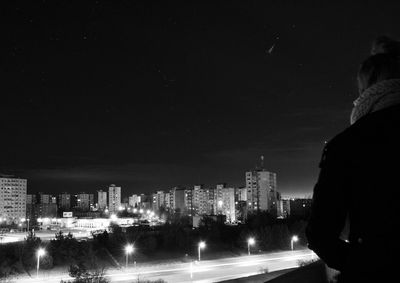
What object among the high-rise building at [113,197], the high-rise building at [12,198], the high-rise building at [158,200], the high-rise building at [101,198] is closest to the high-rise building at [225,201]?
the high-rise building at [158,200]

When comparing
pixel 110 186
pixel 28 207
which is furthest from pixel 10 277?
pixel 110 186

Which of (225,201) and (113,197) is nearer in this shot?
(225,201)

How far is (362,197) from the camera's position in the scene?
104 centimetres

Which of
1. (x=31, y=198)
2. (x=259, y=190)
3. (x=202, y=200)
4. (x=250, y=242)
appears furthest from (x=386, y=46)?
(x=31, y=198)

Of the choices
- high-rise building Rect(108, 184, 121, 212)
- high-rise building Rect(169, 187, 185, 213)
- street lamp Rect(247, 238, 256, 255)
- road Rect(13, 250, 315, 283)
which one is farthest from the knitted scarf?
high-rise building Rect(108, 184, 121, 212)

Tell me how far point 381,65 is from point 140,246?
125 feet

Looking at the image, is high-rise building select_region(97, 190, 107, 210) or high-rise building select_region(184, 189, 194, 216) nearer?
high-rise building select_region(184, 189, 194, 216)

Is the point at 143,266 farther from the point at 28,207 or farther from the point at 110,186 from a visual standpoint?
the point at 110,186

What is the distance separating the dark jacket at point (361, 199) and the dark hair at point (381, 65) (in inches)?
6.9

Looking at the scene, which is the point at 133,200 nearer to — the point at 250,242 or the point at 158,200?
the point at 158,200

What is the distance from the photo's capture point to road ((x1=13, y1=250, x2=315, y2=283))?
26.4 metres

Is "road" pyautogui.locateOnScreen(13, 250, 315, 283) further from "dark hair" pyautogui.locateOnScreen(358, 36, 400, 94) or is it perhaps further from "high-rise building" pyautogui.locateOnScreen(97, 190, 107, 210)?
"high-rise building" pyautogui.locateOnScreen(97, 190, 107, 210)

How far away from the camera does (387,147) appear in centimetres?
104

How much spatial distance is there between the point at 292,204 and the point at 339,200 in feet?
359
